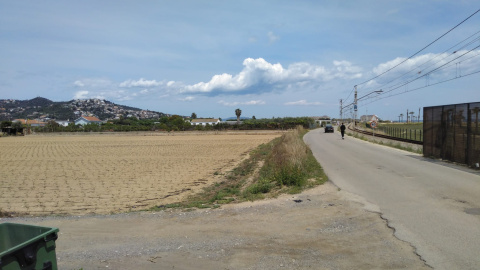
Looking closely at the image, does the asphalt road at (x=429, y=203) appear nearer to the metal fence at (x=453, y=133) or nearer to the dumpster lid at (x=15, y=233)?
the metal fence at (x=453, y=133)

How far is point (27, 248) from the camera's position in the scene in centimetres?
373

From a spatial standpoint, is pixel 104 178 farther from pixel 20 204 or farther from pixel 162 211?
pixel 162 211

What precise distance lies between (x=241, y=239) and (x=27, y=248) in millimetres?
3592

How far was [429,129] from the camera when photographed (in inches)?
764

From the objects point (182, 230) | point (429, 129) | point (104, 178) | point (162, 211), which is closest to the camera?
point (182, 230)

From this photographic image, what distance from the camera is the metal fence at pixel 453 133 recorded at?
14422 mm

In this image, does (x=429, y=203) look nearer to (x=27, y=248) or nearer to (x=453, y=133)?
(x=27, y=248)

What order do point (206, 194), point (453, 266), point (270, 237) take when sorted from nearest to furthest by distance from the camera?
1. point (453, 266)
2. point (270, 237)
3. point (206, 194)

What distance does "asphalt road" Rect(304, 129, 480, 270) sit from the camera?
5.44 meters

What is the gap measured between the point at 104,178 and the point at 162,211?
9.93 m

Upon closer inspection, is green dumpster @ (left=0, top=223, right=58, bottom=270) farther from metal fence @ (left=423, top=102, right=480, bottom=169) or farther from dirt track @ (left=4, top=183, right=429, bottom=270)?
metal fence @ (left=423, top=102, right=480, bottom=169)

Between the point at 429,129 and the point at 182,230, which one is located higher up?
the point at 429,129

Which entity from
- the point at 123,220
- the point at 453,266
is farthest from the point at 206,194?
the point at 453,266

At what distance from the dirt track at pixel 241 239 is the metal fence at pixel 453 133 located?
8.44 metres
